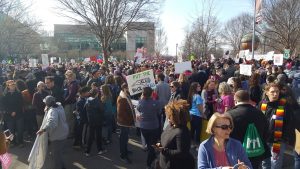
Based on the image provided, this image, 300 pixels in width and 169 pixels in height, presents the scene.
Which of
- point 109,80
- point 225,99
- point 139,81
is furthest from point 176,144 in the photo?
point 109,80

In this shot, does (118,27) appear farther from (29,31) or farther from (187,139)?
(187,139)

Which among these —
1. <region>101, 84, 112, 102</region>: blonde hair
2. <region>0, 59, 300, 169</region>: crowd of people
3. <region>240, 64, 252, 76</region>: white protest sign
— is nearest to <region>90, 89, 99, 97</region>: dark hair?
<region>0, 59, 300, 169</region>: crowd of people

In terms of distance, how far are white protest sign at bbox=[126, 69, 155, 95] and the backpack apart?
16.6ft

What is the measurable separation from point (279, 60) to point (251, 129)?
12711 millimetres

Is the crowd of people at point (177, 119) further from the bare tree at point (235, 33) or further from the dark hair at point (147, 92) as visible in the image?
the bare tree at point (235, 33)

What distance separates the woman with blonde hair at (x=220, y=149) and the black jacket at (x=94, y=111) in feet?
15.7

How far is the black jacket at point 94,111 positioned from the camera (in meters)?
8.05

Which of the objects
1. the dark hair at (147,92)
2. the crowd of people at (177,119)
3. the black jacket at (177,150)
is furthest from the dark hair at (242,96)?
the dark hair at (147,92)

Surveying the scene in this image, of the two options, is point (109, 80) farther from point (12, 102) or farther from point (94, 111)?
point (12, 102)

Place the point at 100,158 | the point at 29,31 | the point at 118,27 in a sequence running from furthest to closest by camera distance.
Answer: the point at 118,27 < the point at 29,31 < the point at 100,158

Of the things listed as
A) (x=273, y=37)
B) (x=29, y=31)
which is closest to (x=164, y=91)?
(x=29, y=31)

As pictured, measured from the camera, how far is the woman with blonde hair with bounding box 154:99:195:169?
14.1 feet

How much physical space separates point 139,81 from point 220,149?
20.3 ft

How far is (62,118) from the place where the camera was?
7.10m
